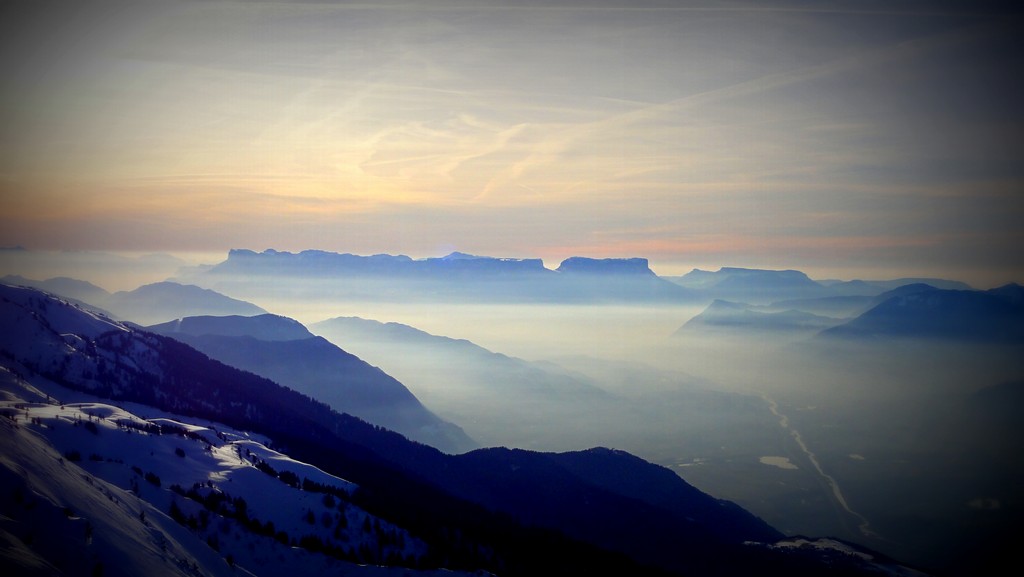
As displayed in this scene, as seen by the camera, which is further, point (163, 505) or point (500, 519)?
point (500, 519)

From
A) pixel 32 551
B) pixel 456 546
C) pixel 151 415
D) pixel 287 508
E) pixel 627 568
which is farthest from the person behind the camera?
pixel 151 415

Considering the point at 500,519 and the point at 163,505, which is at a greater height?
the point at 163,505

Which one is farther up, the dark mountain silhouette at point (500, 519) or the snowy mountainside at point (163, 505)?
the snowy mountainside at point (163, 505)

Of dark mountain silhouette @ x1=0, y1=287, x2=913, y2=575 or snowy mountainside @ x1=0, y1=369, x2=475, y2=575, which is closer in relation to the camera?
snowy mountainside @ x1=0, y1=369, x2=475, y2=575

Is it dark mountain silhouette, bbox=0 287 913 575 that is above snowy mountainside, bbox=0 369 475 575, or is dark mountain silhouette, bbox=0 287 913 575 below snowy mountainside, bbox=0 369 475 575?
below

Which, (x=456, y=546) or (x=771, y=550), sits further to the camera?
(x=771, y=550)

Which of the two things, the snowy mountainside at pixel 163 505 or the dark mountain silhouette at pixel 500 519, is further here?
the dark mountain silhouette at pixel 500 519

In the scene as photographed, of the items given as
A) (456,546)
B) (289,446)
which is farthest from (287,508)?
(289,446)

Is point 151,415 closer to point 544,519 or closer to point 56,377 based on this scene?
point 56,377
